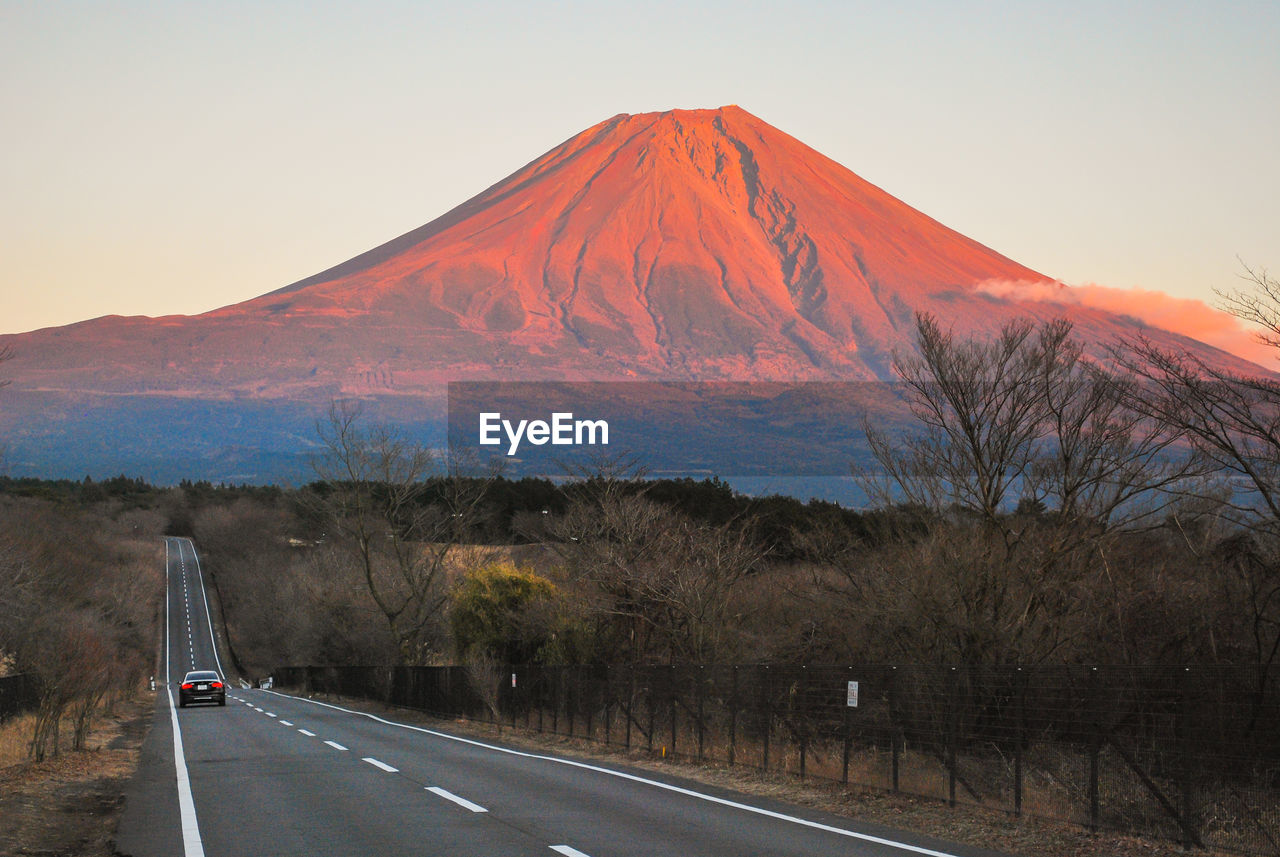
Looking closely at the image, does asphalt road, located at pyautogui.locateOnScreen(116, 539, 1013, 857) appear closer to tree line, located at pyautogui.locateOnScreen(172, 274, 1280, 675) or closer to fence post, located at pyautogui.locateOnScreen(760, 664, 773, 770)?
fence post, located at pyautogui.locateOnScreen(760, 664, 773, 770)

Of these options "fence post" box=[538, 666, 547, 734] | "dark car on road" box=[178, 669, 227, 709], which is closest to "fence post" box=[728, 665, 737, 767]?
"fence post" box=[538, 666, 547, 734]

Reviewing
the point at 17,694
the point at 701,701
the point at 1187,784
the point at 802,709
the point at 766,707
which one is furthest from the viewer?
the point at 17,694

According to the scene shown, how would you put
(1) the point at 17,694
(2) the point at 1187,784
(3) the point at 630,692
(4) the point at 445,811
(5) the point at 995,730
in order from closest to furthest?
(2) the point at 1187,784 < (4) the point at 445,811 < (5) the point at 995,730 < (1) the point at 17,694 < (3) the point at 630,692

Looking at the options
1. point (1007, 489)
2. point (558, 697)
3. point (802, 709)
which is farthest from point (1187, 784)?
point (558, 697)

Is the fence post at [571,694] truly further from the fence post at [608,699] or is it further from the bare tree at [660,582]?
the bare tree at [660,582]

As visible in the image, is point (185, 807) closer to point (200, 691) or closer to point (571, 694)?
point (571, 694)

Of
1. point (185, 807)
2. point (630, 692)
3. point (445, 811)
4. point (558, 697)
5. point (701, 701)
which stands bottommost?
point (558, 697)

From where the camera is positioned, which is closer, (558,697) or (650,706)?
(650,706)
